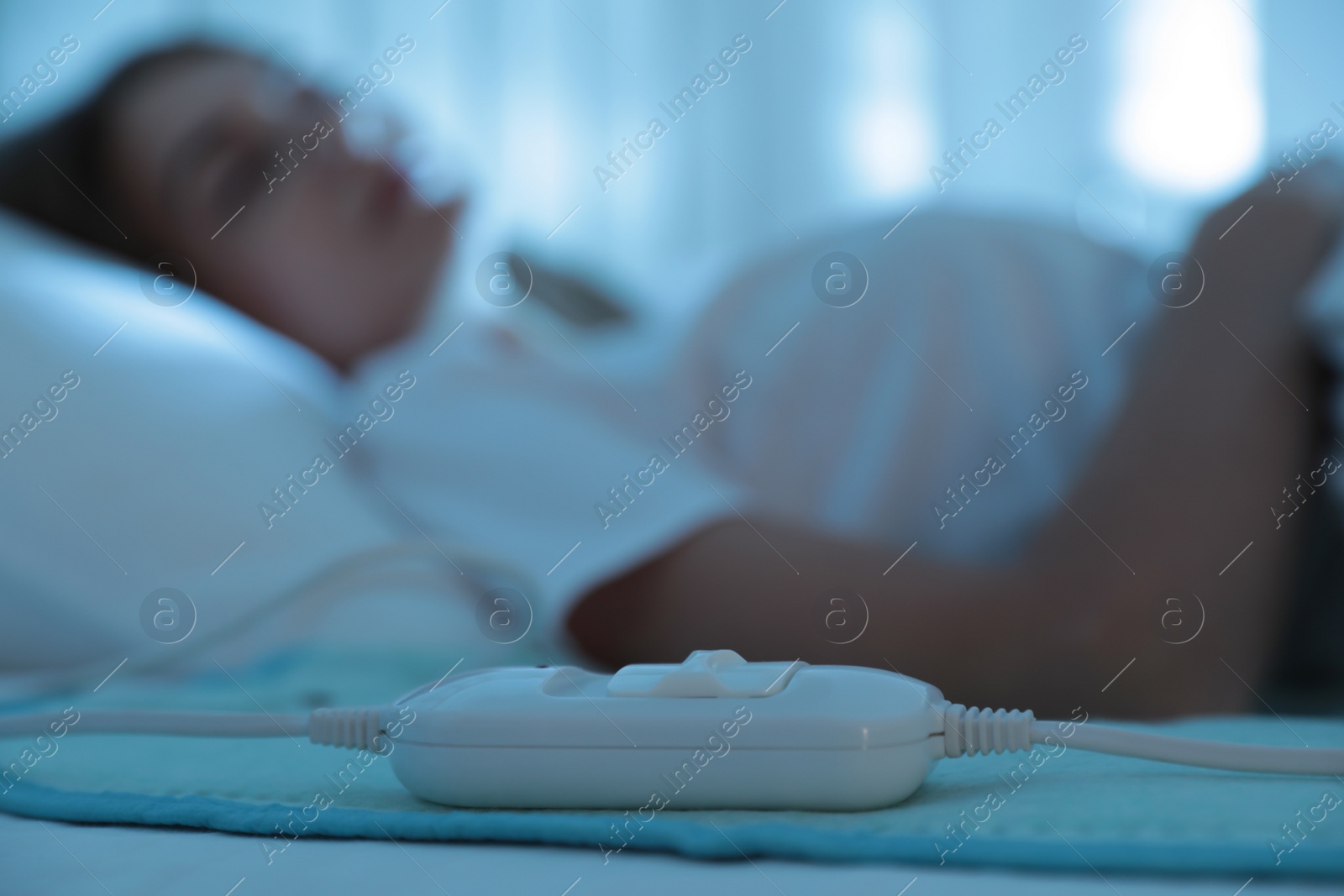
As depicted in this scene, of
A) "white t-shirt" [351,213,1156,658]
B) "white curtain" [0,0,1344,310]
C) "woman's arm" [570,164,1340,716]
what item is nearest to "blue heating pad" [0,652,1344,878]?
"woman's arm" [570,164,1340,716]

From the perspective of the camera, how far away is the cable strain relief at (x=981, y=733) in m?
0.33

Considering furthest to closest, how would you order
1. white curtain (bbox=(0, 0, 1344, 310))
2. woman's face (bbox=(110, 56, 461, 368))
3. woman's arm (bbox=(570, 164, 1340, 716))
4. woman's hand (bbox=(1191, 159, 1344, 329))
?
white curtain (bbox=(0, 0, 1344, 310)) < woman's face (bbox=(110, 56, 461, 368)) < woman's hand (bbox=(1191, 159, 1344, 329)) < woman's arm (bbox=(570, 164, 1340, 716))

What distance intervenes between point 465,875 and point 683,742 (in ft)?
0.25

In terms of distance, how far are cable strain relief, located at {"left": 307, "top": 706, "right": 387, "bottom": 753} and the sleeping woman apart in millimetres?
372

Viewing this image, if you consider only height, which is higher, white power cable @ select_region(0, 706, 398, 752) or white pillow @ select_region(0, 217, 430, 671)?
white pillow @ select_region(0, 217, 430, 671)

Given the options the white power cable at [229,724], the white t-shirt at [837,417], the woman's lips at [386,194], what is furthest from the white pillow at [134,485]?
the woman's lips at [386,194]

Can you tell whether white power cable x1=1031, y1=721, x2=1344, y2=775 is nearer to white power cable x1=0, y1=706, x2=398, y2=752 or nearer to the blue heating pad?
the blue heating pad

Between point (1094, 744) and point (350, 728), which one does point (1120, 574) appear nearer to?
point (1094, 744)

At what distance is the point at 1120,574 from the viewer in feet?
2.18

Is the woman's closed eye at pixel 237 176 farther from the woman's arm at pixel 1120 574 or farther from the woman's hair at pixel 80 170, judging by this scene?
the woman's arm at pixel 1120 574

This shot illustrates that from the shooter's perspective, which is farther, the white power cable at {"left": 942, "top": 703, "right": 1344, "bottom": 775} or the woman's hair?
the woman's hair

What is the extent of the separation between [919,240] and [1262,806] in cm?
68

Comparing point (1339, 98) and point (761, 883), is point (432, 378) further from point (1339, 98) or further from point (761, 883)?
point (1339, 98)

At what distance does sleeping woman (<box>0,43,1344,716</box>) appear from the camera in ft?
2.20
